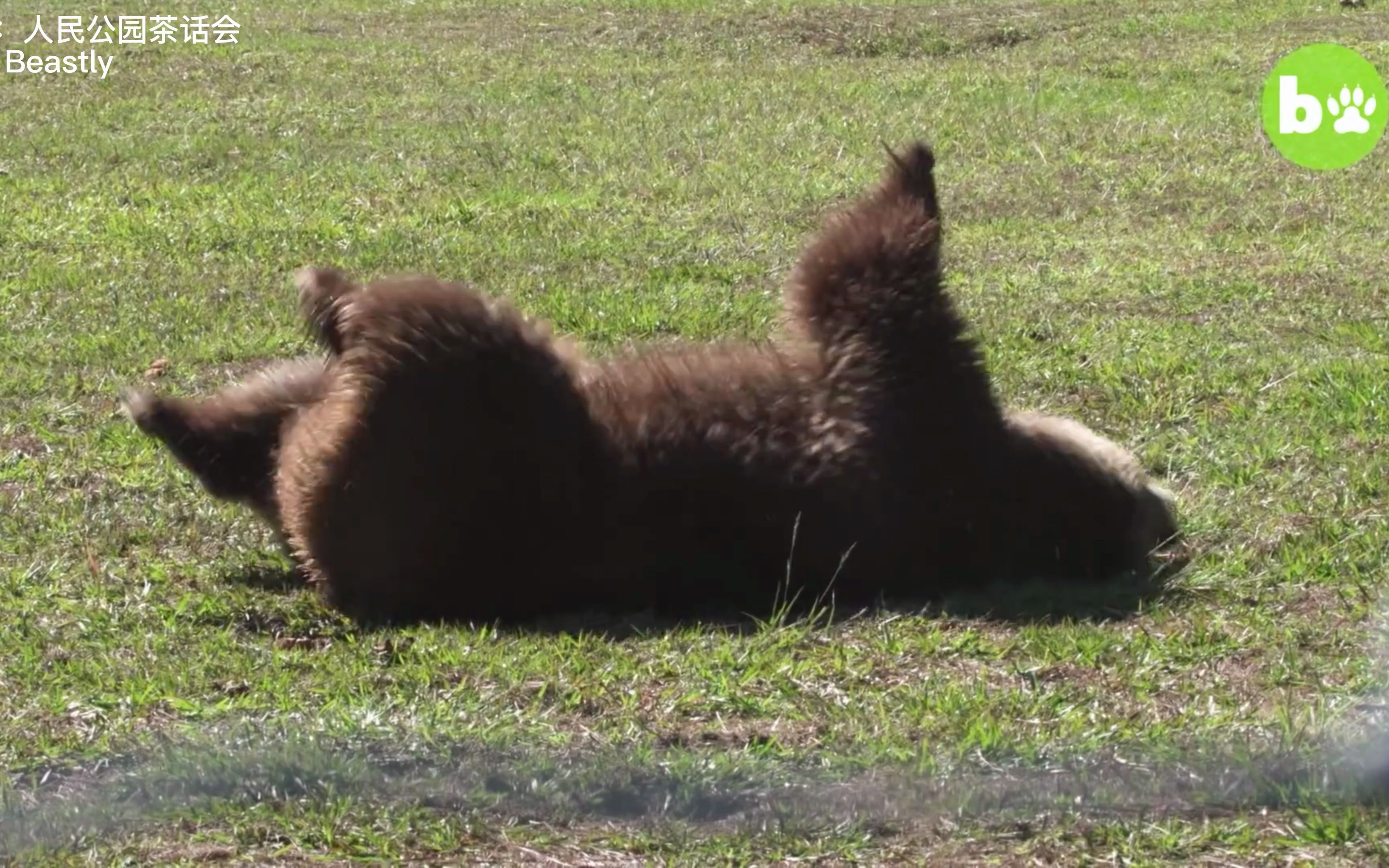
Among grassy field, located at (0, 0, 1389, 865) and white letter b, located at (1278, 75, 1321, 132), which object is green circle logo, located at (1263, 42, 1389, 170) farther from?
grassy field, located at (0, 0, 1389, 865)

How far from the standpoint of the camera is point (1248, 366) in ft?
23.1

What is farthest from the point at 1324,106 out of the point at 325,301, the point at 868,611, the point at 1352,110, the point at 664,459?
the point at 325,301

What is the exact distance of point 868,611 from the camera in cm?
480

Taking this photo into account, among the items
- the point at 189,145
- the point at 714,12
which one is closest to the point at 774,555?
the point at 189,145

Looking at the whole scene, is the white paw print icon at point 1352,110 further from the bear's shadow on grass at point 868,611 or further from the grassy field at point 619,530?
the bear's shadow on grass at point 868,611

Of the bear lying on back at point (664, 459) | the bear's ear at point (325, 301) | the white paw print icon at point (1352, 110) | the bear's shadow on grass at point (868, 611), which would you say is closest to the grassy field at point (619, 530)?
the bear's shadow on grass at point (868, 611)

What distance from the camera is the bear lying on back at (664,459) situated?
4.60 m

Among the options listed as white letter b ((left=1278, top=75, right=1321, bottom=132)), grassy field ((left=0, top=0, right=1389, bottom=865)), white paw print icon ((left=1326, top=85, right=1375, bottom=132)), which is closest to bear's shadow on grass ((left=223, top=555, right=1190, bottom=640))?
grassy field ((left=0, top=0, right=1389, bottom=865))

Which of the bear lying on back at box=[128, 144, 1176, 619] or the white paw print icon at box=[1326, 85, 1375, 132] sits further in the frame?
the white paw print icon at box=[1326, 85, 1375, 132]

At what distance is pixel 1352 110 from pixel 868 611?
30.7 feet

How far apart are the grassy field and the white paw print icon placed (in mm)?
562

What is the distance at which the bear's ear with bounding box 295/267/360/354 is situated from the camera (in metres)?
4.81

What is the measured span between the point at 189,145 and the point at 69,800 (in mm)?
8486

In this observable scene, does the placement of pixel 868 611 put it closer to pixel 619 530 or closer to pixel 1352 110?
pixel 619 530
